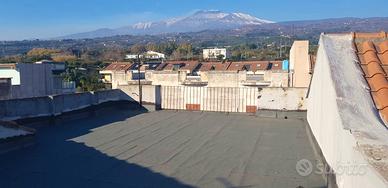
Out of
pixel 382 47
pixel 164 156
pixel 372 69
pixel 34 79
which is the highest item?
pixel 382 47

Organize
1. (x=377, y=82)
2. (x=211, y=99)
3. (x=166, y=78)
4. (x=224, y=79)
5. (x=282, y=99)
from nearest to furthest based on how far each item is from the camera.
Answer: (x=377, y=82) < (x=282, y=99) < (x=211, y=99) < (x=224, y=79) < (x=166, y=78)

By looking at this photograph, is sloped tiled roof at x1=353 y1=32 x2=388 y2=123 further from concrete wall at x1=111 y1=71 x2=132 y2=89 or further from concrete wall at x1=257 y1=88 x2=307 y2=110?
concrete wall at x1=111 y1=71 x2=132 y2=89

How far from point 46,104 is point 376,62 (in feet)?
26.1

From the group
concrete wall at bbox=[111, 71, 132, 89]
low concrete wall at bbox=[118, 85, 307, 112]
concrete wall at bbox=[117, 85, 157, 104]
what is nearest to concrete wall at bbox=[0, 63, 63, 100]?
concrete wall at bbox=[111, 71, 132, 89]

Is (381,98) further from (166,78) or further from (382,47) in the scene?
(166,78)

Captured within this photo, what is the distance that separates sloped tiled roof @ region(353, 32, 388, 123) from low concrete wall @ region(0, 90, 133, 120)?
746 cm

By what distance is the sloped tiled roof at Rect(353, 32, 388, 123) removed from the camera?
3.03m

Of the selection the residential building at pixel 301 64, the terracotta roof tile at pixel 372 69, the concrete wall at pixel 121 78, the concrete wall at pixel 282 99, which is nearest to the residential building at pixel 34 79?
the concrete wall at pixel 121 78

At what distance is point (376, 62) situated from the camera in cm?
364

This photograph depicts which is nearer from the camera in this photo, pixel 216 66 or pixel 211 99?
pixel 211 99

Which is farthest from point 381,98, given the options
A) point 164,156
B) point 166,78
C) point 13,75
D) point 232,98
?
point 13,75

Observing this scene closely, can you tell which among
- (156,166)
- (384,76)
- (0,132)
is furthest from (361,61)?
(0,132)

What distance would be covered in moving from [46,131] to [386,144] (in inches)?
292

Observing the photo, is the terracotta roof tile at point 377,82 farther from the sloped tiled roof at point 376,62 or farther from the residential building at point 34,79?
the residential building at point 34,79
